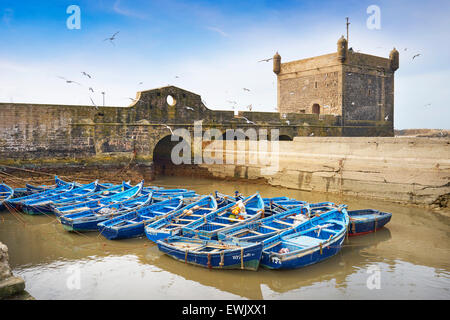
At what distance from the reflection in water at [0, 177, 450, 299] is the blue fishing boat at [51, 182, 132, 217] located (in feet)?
2.60

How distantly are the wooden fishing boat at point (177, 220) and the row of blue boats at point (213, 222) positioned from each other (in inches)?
0.9

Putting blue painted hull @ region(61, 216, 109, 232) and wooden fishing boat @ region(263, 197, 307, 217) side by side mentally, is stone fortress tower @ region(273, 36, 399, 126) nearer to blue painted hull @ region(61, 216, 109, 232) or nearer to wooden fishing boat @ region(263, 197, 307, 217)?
wooden fishing boat @ region(263, 197, 307, 217)

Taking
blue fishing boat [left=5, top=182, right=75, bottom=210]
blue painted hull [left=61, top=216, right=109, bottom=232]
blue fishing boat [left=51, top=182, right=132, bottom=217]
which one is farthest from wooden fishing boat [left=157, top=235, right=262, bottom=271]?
blue fishing boat [left=5, top=182, right=75, bottom=210]

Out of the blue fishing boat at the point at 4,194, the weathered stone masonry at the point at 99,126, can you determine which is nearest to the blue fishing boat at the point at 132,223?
the blue fishing boat at the point at 4,194

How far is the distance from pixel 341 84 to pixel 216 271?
2266 centimetres

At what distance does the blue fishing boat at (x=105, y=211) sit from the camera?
9.72 m

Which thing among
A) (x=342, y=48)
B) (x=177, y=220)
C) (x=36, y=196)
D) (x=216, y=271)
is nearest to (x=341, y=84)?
Result: (x=342, y=48)

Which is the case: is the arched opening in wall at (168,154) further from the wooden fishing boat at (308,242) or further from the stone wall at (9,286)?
the stone wall at (9,286)

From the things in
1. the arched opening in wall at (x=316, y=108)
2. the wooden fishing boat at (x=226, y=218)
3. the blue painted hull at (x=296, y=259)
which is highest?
the arched opening in wall at (x=316, y=108)

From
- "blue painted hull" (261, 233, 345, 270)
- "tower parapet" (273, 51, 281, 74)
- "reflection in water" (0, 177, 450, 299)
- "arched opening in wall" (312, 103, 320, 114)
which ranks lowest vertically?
"reflection in water" (0, 177, 450, 299)

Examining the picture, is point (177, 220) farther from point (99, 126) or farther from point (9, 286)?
point (99, 126)

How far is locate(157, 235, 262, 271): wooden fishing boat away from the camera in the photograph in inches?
272
